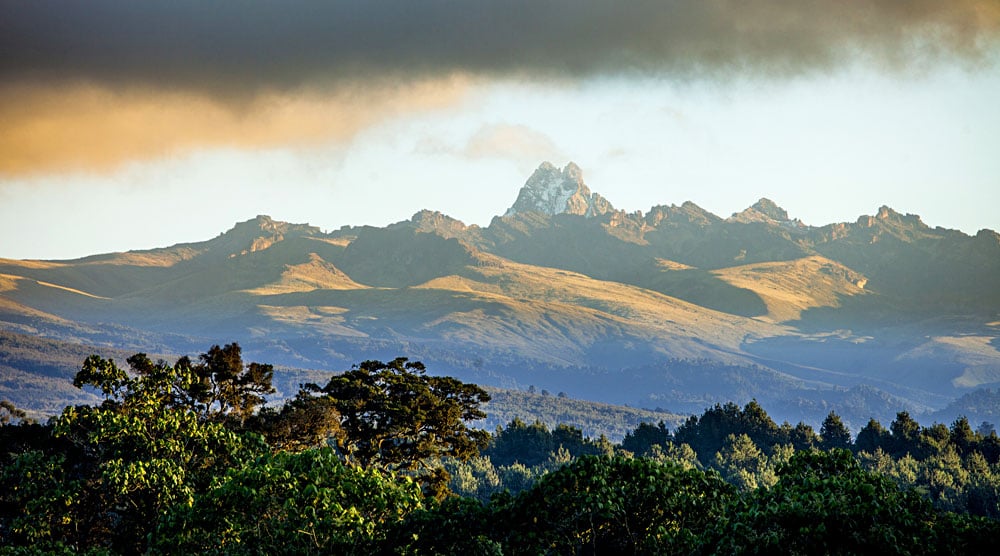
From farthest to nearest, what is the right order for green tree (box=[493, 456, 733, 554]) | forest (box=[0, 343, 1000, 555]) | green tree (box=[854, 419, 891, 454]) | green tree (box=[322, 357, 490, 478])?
green tree (box=[854, 419, 891, 454]) → green tree (box=[322, 357, 490, 478]) → green tree (box=[493, 456, 733, 554]) → forest (box=[0, 343, 1000, 555])

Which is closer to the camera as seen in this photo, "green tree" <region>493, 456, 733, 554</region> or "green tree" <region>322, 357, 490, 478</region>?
"green tree" <region>493, 456, 733, 554</region>

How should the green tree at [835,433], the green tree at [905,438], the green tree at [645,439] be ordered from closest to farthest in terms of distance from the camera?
the green tree at [905,438], the green tree at [835,433], the green tree at [645,439]

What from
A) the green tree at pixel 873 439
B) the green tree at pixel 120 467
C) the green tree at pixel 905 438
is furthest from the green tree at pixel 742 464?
the green tree at pixel 120 467

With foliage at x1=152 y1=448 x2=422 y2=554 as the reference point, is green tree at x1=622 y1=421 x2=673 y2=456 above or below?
below

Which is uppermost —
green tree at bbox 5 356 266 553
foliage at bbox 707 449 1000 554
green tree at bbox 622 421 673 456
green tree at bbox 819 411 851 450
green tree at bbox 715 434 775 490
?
foliage at bbox 707 449 1000 554

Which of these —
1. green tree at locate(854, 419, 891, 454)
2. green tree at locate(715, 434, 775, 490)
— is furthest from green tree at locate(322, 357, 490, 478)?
green tree at locate(854, 419, 891, 454)

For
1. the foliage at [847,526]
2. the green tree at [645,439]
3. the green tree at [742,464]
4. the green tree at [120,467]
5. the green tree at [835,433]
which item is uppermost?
the foliage at [847,526]

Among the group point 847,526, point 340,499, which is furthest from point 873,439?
point 847,526

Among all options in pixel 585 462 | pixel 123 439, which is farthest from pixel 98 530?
pixel 585 462

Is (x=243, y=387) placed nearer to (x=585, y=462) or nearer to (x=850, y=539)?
(x=585, y=462)

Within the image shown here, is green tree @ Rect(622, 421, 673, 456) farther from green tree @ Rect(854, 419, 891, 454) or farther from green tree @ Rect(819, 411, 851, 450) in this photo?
green tree @ Rect(854, 419, 891, 454)

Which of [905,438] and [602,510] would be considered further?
[905,438]

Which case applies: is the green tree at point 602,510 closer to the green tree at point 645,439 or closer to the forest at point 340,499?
the forest at point 340,499

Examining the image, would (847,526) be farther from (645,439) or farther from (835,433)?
(645,439)
